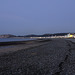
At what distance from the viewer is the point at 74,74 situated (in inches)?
260

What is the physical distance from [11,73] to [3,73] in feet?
1.74

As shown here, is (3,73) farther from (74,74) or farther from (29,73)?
(74,74)

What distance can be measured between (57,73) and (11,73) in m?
2.86

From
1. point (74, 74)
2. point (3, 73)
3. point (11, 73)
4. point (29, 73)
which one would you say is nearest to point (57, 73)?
point (74, 74)

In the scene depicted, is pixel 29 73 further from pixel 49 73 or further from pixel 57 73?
pixel 57 73

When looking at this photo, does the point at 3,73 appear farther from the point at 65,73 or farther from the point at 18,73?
the point at 65,73

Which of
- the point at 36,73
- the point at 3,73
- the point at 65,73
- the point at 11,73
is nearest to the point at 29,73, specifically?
the point at 36,73

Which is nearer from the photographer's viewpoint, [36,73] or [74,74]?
[74,74]

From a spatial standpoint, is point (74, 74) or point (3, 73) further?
point (3, 73)

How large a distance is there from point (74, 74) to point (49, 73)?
1465 mm

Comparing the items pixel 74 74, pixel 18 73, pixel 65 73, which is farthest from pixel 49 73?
pixel 18 73

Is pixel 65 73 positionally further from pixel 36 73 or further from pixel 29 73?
pixel 29 73

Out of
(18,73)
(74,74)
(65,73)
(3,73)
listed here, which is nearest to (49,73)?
(65,73)

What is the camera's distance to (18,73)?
A: 7.07 metres
